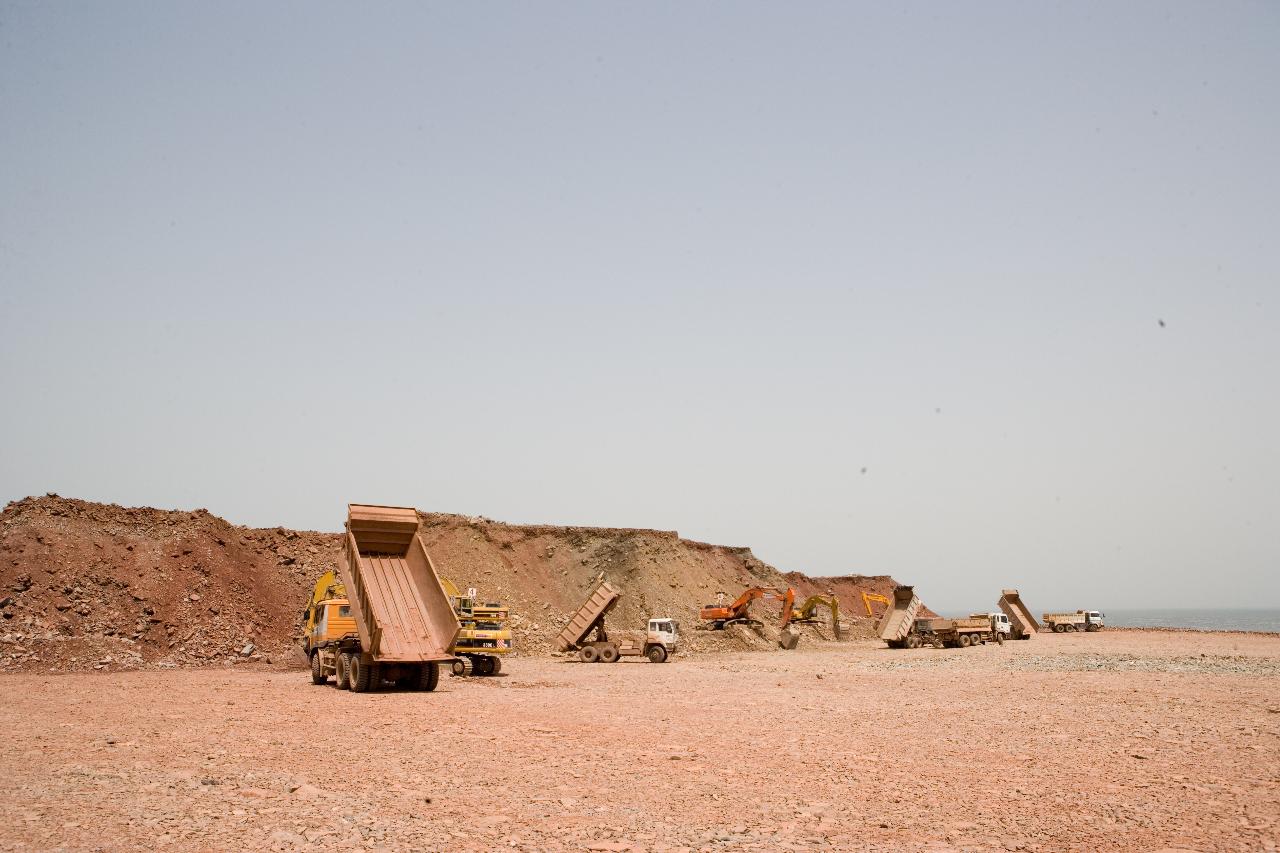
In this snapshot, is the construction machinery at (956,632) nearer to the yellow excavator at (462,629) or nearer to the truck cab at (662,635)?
the truck cab at (662,635)

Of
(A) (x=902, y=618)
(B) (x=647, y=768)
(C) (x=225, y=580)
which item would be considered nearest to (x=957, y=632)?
(A) (x=902, y=618)

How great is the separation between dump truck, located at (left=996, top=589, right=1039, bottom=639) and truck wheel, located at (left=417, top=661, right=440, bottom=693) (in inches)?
1613

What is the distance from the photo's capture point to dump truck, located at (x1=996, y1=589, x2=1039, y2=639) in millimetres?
55000

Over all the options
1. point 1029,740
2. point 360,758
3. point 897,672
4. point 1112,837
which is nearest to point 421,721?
point 360,758

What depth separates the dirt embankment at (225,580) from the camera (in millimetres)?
32156

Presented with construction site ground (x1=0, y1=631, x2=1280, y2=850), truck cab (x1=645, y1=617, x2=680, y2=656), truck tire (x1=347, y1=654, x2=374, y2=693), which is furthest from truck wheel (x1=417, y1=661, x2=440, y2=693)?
truck cab (x1=645, y1=617, x2=680, y2=656)

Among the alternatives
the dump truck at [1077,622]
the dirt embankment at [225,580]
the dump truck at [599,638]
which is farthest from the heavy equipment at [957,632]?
the dump truck at [1077,622]

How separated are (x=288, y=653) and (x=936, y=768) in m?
28.5

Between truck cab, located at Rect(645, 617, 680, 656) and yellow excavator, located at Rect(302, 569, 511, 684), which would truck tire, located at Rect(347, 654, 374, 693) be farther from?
truck cab, located at Rect(645, 617, 680, 656)

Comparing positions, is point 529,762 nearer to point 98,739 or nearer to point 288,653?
point 98,739

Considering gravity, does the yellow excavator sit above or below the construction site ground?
above

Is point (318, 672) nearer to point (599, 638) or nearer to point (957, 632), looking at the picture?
point (599, 638)

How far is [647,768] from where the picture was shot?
39.4ft

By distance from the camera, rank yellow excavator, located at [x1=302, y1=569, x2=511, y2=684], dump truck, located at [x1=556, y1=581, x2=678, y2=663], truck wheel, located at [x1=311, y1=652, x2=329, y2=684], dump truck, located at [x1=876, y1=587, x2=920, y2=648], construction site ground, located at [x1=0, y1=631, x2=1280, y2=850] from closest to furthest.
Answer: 1. construction site ground, located at [x1=0, y1=631, x2=1280, y2=850]
2. truck wheel, located at [x1=311, y1=652, x2=329, y2=684]
3. yellow excavator, located at [x1=302, y1=569, x2=511, y2=684]
4. dump truck, located at [x1=556, y1=581, x2=678, y2=663]
5. dump truck, located at [x1=876, y1=587, x2=920, y2=648]
